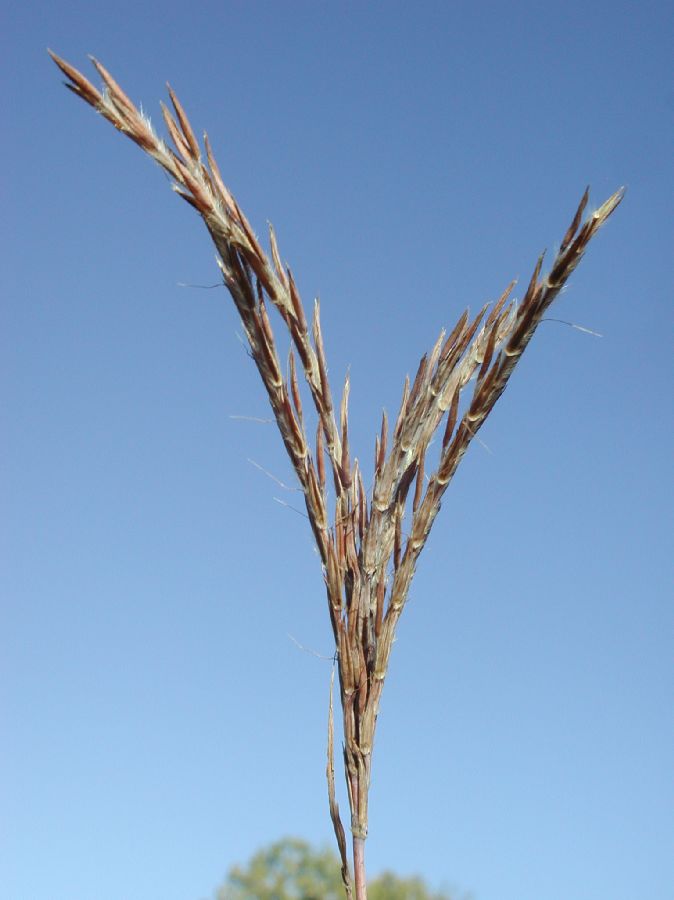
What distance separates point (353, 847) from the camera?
2.11m

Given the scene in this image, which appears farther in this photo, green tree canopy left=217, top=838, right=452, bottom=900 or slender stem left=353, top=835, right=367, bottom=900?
green tree canopy left=217, top=838, right=452, bottom=900

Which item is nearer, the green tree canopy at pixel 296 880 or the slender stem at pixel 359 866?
the slender stem at pixel 359 866

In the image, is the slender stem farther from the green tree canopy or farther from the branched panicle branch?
the green tree canopy

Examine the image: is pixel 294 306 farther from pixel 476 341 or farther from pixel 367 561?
pixel 367 561

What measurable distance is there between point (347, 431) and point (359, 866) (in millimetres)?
960

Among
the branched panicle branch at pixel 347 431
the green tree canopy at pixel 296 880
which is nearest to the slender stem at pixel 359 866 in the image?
the branched panicle branch at pixel 347 431

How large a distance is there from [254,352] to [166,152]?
1.53 ft

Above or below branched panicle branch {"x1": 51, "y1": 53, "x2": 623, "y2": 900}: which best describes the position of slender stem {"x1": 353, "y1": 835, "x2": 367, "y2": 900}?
below

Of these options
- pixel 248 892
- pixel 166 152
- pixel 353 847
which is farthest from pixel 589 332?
pixel 248 892

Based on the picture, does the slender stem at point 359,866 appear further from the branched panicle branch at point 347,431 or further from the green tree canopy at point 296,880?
the green tree canopy at point 296,880

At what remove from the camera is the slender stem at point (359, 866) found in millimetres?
2088

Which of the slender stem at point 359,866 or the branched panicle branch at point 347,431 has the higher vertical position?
the branched panicle branch at point 347,431

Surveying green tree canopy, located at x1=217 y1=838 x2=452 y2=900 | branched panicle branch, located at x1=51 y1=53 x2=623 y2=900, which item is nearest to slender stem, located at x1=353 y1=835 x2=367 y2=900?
branched panicle branch, located at x1=51 y1=53 x2=623 y2=900

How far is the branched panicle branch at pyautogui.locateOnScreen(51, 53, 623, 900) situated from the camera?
83.4 inches
